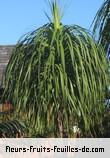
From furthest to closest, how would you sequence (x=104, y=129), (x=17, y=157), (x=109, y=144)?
(x=104, y=129)
(x=109, y=144)
(x=17, y=157)

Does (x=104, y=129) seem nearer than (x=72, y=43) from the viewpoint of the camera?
No

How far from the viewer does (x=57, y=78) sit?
6.95 m

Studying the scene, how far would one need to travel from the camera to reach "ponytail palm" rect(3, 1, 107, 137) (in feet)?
22.9

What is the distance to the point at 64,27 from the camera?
7.42 m

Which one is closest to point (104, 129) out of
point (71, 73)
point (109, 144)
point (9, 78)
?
point (109, 144)

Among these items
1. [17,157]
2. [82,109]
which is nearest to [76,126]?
[82,109]

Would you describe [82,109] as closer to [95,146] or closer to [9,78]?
[95,146]

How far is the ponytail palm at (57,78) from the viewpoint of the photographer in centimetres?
697

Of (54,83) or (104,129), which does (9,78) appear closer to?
(54,83)

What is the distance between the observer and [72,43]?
23.6 ft

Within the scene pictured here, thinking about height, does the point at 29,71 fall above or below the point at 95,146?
above

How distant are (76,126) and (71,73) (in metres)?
0.84

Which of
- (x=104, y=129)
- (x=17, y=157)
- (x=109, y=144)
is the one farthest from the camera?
(x=104, y=129)

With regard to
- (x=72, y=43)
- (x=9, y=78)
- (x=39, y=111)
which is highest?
(x=72, y=43)
